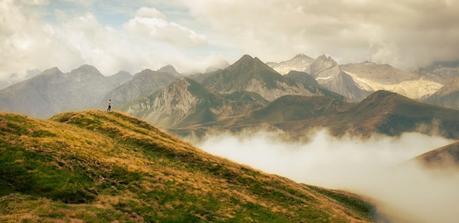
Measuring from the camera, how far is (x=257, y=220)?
6769 cm

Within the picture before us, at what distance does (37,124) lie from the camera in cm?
7556

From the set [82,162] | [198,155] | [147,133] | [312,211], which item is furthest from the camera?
[147,133]

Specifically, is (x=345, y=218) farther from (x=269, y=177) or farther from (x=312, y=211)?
(x=269, y=177)

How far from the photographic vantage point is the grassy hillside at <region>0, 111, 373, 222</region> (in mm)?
55219

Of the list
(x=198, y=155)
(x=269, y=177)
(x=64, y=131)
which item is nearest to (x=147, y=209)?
(x=64, y=131)

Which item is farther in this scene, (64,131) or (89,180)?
(64,131)

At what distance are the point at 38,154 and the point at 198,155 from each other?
35.4m

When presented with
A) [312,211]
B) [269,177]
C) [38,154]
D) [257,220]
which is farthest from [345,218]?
[38,154]

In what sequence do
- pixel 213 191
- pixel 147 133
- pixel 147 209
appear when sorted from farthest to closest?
1. pixel 147 133
2. pixel 213 191
3. pixel 147 209

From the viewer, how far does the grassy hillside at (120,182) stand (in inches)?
2174

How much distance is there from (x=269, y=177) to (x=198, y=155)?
1507 centimetres

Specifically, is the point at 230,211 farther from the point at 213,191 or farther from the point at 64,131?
the point at 64,131

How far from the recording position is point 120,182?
214 ft

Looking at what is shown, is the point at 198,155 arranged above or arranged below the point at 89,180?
above
